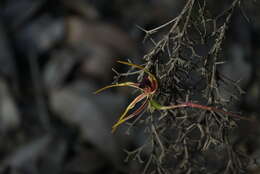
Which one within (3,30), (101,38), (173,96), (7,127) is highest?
(3,30)

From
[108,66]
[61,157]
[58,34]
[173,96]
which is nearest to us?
Answer: [173,96]

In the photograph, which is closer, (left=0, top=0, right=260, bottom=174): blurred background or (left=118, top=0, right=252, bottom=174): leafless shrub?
(left=118, top=0, right=252, bottom=174): leafless shrub

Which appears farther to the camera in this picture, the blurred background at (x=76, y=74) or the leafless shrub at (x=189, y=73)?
the blurred background at (x=76, y=74)

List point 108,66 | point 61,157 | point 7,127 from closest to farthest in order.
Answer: point 61,157, point 7,127, point 108,66

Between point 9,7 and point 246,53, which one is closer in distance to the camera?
point 246,53

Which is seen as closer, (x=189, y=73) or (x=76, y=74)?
(x=189, y=73)

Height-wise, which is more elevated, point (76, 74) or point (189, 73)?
point (76, 74)

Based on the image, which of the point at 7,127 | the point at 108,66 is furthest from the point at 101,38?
the point at 7,127

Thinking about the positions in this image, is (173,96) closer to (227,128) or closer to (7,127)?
(227,128)
